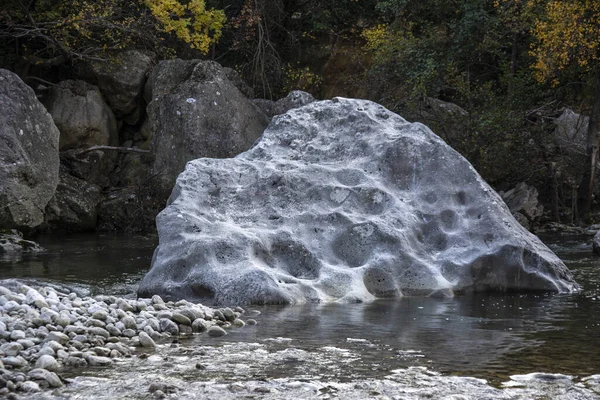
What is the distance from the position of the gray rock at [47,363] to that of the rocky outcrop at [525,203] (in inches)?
511

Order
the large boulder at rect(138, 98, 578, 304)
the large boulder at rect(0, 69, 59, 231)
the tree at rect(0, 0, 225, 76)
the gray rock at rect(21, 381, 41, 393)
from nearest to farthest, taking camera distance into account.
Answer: the gray rock at rect(21, 381, 41, 393), the large boulder at rect(138, 98, 578, 304), the large boulder at rect(0, 69, 59, 231), the tree at rect(0, 0, 225, 76)

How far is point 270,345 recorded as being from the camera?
6234mm

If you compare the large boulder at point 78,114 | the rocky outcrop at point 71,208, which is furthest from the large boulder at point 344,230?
the large boulder at point 78,114

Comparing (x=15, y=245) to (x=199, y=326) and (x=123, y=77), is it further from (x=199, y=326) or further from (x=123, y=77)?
(x=123, y=77)

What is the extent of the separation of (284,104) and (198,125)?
6.96 ft

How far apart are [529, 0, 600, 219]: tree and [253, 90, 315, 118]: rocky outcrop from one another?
191 inches

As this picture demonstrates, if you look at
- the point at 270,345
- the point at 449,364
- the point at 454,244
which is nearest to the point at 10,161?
the point at 454,244

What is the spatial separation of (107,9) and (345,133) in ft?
32.3

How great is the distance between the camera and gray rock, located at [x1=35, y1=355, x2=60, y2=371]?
Answer: 5410 millimetres

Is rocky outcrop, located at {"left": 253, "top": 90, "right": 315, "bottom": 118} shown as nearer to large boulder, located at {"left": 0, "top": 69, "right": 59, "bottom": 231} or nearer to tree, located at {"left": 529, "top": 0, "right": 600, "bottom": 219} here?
tree, located at {"left": 529, "top": 0, "right": 600, "bottom": 219}

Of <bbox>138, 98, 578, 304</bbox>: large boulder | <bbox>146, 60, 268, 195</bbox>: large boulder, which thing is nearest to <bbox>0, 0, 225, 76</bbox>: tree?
<bbox>146, 60, 268, 195</bbox>: large boulder

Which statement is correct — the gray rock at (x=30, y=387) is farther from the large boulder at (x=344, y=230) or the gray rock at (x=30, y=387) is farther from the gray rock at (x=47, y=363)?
the large boulder at (x=344, y=230)

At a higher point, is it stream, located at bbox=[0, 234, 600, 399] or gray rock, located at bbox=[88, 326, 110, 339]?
gray rock, located at bbox=[88, 326, 110, 339]

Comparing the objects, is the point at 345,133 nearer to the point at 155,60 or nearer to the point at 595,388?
the point at 595,388
